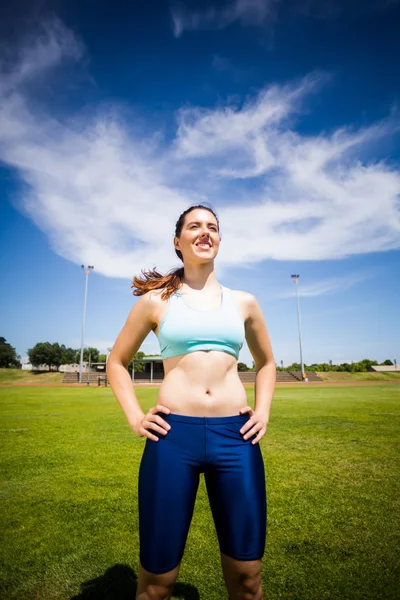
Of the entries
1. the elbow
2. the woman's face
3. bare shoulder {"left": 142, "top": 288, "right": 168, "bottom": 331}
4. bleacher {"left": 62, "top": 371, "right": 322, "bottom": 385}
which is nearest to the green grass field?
the elbow

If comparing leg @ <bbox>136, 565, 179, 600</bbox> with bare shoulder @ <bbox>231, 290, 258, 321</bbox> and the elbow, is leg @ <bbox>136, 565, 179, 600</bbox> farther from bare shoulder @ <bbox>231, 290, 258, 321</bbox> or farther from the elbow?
bare shoulder @ <bbox>231, 290, 258, 321</bbox>

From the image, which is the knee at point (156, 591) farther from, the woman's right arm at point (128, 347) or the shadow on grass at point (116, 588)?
the shadow on grass at point (116, 588)

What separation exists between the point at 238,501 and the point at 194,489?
259mm

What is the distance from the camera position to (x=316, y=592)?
9.86 feet

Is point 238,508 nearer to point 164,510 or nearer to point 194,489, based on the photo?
point 194,489

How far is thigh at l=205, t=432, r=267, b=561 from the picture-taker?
6.24 feet

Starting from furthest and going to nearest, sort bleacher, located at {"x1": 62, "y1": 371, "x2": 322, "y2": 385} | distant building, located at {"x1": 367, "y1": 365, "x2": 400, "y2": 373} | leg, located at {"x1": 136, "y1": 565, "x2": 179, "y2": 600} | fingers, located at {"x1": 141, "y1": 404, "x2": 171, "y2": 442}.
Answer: distant building, located at {"x1": 367, "y1": 365, "x2": 400, "y2": 373} < bleacher, located at {"x1": 62, "y1": 371, "x2": 322, "y2": 385} < fingers, located at {"x1": 141, "y1": 404, "x2": 171, "y2": 442} < leg, located at {"x1": 136, "y1": 565, "x2": 179, "y2": 600}

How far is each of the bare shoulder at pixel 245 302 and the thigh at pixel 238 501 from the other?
829 millimetres

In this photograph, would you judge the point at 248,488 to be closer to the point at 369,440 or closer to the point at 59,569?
the point at 59,569

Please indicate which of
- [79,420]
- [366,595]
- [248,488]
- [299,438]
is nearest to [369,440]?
[299,438]

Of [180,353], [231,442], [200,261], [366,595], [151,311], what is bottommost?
[366,595]

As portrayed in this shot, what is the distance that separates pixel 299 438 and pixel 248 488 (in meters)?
8.23

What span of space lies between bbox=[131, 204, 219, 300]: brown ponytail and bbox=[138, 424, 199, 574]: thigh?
975mm

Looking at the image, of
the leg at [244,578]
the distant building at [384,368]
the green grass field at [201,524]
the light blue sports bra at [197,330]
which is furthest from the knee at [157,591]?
the distant building at [384,368]
